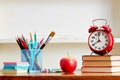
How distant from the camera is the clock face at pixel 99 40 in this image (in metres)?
1.02

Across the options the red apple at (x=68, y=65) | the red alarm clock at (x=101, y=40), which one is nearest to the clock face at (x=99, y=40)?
the red alarm clock at (x=101, y=40)

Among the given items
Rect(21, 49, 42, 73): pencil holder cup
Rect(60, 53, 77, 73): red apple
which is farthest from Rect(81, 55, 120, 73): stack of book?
Rect(21, 49, 42, 73): pencil holder cup

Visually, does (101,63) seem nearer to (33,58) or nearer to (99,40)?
(99,40)

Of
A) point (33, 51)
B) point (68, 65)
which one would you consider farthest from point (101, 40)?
point (33, 51)

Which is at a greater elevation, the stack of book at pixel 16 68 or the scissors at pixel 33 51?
the scissors at pixel 33 51

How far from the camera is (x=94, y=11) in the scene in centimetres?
155

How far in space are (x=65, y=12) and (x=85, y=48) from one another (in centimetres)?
25

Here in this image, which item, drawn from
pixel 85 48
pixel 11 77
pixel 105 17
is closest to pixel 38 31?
pixel 85 48

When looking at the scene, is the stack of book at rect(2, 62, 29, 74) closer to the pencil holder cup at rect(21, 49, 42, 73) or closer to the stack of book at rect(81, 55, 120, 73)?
the pencil holder cup at rect(21, 49, 42, 73)

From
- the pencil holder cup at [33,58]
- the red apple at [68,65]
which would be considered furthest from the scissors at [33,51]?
the red apple at [68,65]

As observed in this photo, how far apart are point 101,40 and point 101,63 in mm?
106

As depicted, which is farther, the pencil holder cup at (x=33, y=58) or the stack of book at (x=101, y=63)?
the pencil holder cup at (x=33, y=58)

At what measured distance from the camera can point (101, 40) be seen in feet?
3.35

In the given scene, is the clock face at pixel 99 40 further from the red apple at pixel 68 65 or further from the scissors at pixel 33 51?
the scissors at pixel 33 51
